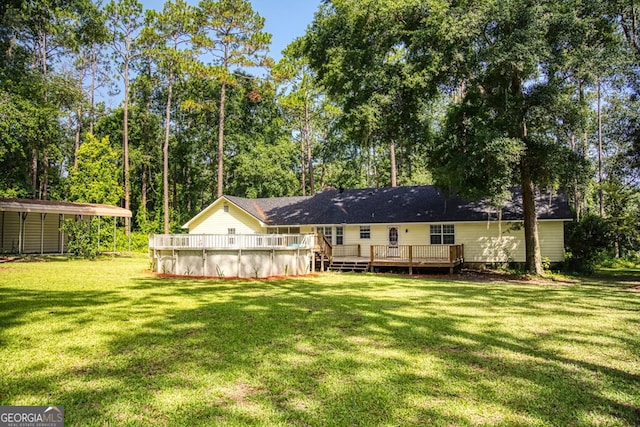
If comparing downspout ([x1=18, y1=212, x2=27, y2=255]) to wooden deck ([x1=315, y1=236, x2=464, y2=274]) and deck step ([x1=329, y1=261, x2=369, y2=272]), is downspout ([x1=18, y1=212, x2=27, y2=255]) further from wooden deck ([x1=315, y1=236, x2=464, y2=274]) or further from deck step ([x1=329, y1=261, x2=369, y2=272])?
deck step ([x1=329, y1=261, x2=369, y2=272])

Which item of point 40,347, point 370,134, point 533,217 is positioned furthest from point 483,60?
point 40,347

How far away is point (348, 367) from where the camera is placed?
5.12 meters

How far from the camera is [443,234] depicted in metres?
20.7

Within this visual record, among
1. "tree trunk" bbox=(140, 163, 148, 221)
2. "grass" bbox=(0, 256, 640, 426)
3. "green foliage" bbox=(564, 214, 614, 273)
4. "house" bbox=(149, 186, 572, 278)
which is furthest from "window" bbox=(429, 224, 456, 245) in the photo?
"tree trunk" bbox=(140, 163, 148, 221)

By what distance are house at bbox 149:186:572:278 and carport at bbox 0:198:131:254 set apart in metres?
6.85

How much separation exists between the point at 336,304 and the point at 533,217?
12.0 meters

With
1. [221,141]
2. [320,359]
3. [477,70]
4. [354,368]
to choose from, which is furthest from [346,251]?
[354,368]

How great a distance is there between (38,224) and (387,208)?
22.6m

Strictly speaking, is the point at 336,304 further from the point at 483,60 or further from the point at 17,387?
the point at 483,60

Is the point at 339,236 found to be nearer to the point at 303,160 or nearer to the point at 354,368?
the point at 354,368

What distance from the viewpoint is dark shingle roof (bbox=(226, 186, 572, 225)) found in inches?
783

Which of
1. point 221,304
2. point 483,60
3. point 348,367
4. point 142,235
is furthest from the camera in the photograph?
point 142,235

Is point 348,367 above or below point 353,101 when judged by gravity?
below

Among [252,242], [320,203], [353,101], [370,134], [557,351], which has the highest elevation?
[353,101]
